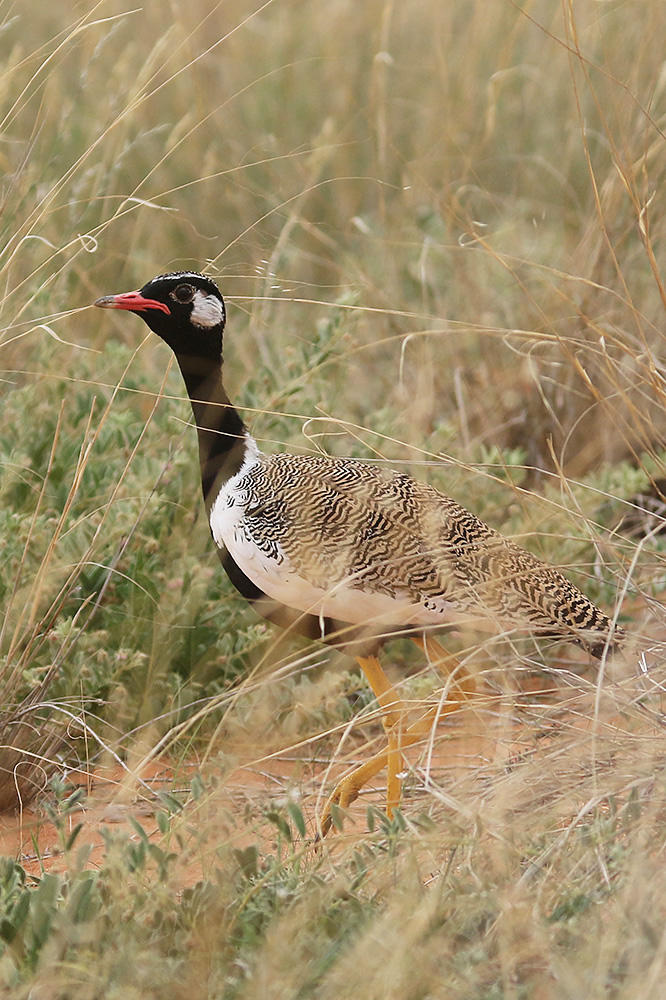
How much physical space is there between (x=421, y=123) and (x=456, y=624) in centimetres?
352

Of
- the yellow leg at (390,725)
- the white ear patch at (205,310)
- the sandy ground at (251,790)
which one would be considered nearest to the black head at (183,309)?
the white ear patch at (205,310)

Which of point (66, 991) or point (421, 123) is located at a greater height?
point (66, 991)

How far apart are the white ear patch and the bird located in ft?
0.11

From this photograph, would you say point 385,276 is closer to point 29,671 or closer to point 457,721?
point 457,721

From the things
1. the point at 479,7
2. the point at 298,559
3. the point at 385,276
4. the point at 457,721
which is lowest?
the point at 457,721

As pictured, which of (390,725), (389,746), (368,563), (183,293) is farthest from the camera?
(183,293)

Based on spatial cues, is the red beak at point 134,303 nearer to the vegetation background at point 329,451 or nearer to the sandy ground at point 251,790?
the vegetation background at point 329,451

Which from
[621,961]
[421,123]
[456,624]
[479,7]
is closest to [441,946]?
[621,961]

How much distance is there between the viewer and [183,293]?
2.92 m

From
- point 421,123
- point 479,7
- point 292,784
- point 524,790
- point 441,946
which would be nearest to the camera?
point 441,946

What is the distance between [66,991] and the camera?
72.5 inches

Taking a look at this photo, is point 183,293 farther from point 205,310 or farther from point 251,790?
point 251,790

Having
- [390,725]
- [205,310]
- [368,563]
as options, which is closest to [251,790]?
[390,725]

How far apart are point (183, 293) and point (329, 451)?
949 mm
